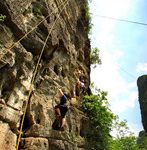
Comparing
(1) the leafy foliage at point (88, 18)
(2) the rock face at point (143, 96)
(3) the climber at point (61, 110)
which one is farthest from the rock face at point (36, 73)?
(2) the rock face at point (143, 96)

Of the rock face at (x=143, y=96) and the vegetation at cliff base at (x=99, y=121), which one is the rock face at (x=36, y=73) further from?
the rock face at (x=143, y=96)

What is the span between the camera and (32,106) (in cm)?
1177

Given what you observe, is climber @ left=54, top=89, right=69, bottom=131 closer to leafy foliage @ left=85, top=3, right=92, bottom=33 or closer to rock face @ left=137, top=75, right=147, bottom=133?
leafy foliage @ left=85, top=3, right=92, bottom=33

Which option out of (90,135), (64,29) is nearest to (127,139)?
(90,135)

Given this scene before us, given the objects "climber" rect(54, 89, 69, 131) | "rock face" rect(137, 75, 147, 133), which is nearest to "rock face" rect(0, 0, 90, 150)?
"climber" rect(54, 89, 69, 131)

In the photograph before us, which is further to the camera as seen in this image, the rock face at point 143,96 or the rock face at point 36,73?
the rock face at point 143,96

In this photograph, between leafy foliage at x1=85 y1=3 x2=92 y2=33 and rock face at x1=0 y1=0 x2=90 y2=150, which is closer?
rock face at x1=0 y1=0 x2=90 y2=150

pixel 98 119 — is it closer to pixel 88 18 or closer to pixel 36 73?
pixel 36 73

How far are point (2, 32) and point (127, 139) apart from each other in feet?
56.4

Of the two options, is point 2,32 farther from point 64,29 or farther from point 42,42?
point 64,29

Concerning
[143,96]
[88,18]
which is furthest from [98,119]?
[143,96]

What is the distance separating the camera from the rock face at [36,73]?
10.6 m

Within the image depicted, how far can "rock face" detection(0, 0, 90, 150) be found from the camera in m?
10.6

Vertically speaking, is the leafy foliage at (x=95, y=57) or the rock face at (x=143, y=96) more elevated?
→ the rock face at (x=143, y=96)
